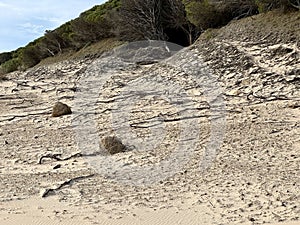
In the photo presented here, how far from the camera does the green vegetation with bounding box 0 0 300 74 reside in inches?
695

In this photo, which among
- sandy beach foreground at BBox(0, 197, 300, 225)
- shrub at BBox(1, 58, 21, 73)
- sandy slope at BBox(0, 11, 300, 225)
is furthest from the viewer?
shrub at BBox(1, 58, 21, 73)

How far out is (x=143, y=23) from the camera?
22.8 meters

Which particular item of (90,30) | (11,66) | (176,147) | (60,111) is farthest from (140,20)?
(11,66)

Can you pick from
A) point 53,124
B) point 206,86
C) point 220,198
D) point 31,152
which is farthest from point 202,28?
point 220,198

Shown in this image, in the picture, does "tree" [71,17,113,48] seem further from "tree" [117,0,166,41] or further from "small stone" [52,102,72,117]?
"small stone" [52,102,72,117]

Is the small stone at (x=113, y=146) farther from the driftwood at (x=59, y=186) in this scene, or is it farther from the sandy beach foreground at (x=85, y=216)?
the sandy beach foreground at (x=85, y=216)

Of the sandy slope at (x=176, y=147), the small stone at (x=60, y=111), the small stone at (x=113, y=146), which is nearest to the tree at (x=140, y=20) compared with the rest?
the sandy slope at (x=176, y=147)

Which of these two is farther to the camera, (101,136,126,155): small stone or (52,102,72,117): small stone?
(52,102,72,117): small stone

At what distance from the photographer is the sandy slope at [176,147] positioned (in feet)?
16.2

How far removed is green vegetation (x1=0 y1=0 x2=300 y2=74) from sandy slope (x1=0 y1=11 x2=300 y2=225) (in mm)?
2446

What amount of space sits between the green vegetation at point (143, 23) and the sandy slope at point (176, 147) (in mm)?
2446

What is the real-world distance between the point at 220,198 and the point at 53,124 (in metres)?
6.62

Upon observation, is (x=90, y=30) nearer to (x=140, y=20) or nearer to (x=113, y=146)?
(x=140, y=20)

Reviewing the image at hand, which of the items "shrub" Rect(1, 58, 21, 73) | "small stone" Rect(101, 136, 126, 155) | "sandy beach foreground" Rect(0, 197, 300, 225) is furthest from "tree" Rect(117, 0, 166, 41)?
"sandy beach foreground" Rect(0, 197, 300, 225)
